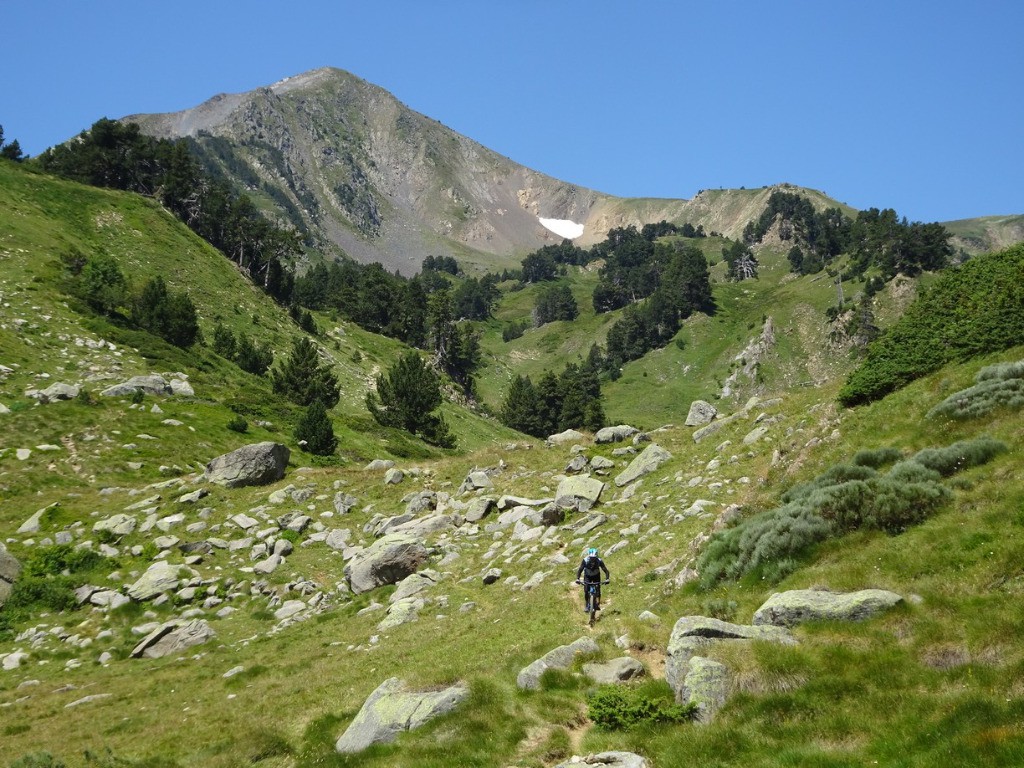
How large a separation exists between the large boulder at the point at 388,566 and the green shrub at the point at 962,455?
749 inches

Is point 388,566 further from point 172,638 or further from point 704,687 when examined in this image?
point 704,687

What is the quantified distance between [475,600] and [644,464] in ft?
35.6

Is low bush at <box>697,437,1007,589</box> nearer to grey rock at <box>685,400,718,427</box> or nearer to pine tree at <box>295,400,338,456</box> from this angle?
grey rock at <box>685,400,718,427</box>

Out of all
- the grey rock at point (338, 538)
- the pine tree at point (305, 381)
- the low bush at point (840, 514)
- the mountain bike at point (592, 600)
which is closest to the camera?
the low bush at point (840, 514)

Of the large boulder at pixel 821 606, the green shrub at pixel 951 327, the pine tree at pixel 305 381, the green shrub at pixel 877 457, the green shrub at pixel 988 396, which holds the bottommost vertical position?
the large boulder at pixel 821 606

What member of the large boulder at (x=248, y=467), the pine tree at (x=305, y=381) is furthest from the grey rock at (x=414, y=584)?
the pine tree at (x=305, y=381)

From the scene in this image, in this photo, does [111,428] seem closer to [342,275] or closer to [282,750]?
[282,750]

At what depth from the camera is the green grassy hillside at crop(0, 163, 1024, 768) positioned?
10234 millimetres

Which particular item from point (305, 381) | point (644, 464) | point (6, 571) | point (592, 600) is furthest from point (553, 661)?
point (305, 381)

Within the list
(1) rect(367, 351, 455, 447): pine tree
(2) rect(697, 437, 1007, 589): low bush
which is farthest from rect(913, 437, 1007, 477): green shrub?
(1) rect(367, 351, 455, 447): pine tree

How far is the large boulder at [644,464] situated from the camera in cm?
3031

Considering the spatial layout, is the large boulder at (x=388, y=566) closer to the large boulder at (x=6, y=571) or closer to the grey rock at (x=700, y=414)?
the large boulder at (x=6, y=571)

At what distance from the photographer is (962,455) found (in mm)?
16375

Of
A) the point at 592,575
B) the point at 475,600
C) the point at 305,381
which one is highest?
the point at 305,381
